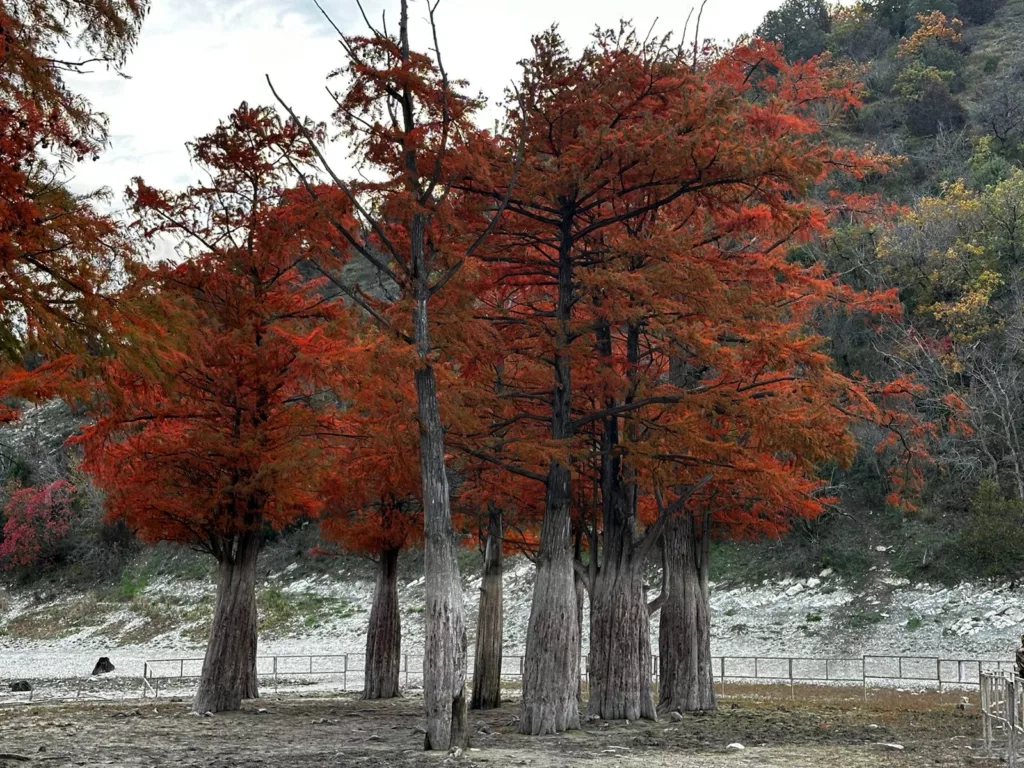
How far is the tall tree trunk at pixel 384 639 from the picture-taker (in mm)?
26266

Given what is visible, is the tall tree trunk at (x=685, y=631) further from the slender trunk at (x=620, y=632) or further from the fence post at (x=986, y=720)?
the fence post at (x=986, y=720)

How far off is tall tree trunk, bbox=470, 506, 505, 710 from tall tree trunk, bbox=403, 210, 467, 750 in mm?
8516

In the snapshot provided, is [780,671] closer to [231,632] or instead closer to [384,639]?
[384,639]

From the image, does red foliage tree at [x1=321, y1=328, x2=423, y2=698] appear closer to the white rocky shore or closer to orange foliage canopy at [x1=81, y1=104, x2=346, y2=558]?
orange foliage canopy at [x1=81, y1=104, x2=346, y2=558]

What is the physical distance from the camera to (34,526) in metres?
59.2

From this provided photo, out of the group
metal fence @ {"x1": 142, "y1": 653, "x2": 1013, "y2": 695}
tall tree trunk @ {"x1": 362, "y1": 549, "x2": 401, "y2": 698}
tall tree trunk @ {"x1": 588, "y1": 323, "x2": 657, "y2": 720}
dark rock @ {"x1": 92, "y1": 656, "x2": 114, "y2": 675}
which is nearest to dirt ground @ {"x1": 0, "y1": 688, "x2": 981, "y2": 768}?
tall tree trunk @ {"x1": 588, "y1": 323, "x2": 657, "y2": 720}

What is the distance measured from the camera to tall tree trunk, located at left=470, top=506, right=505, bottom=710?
23.6 meters

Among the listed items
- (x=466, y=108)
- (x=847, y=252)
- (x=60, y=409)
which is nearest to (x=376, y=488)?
(x=466, y=108)

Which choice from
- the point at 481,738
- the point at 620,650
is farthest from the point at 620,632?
the point at 481,738

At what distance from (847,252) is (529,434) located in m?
30.2

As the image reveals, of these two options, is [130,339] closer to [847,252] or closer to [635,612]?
[635,612]

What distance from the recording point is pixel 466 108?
16.7m

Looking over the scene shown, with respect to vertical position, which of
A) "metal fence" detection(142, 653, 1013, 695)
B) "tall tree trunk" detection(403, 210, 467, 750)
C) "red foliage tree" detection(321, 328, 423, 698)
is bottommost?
"metal fence" detection(142, 653, 1013, 695)

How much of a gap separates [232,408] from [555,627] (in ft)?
26.2
